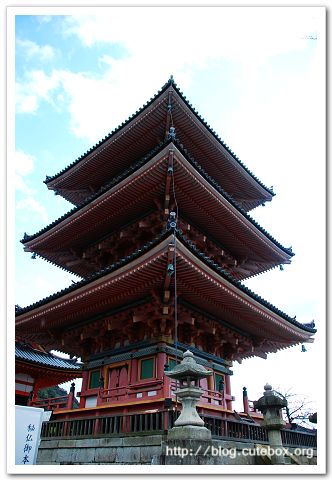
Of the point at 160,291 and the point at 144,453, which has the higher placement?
the point at 160,291

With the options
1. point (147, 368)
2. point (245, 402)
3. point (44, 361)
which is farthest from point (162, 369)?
point (44, 361)

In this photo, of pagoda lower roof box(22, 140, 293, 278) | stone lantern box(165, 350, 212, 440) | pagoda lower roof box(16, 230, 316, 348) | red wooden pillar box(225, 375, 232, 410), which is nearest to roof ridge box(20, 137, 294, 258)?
pagoda lower roof box(22, 140, 293, 278)

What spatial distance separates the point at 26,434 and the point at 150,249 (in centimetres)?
465

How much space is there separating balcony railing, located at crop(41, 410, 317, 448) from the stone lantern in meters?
0.72

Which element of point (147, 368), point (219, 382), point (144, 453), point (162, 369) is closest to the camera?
point (144, 453)

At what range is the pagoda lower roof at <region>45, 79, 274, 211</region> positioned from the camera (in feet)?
43.9

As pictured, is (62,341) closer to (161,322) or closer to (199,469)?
(161,322)

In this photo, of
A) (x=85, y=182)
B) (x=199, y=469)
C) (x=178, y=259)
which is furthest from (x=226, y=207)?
(x=199, y=469)

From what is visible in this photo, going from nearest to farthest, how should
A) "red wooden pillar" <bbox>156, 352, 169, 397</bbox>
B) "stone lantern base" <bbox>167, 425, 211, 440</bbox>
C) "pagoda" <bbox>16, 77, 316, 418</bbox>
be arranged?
"stone lantern base" <bbox>167, 425, 211, 440</bbox> < "red wooden pillar" <bbox>156, 352, 169, 397</bbox> < "pagoda" <bbox>16, 77, 316, 418</bbox>

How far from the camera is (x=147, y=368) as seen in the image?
10562 mm

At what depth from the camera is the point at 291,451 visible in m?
8.65

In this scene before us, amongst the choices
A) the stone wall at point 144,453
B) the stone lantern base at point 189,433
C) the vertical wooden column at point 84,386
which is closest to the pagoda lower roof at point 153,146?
the vertical wooden column at point 84,386

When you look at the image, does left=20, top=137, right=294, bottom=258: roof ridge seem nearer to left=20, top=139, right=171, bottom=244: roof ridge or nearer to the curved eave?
left=20, top=139, right=171, bottom=244: roof ridge

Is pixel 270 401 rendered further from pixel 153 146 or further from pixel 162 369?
pixel 153 146
